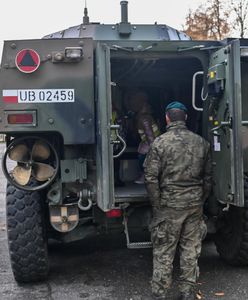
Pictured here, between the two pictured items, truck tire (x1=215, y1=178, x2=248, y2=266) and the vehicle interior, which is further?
the vehicle interior

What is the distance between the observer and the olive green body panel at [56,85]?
432 cm

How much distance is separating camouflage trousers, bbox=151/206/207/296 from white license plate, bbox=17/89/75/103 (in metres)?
1.24

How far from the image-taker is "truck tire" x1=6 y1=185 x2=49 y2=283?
468 centimetres

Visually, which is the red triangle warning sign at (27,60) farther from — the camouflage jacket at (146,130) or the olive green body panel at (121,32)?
the camouflage jacket at (146,130)

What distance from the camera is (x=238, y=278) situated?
16.2 feet

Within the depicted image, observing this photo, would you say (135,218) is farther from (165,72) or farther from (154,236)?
(165,72)

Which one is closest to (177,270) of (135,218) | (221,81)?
(135,218)

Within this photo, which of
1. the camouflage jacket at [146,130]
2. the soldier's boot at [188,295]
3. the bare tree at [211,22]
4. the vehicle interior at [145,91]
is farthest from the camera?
the bare tree at [211,22]

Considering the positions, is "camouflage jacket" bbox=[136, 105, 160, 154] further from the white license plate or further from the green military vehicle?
the white license plate

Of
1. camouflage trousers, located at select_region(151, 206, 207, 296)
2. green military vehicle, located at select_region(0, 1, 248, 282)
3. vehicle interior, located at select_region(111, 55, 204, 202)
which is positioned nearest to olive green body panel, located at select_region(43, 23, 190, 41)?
vehicle interior, located at select_region(111, 55, 204, 202)

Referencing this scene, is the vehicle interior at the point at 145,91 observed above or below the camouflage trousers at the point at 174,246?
above

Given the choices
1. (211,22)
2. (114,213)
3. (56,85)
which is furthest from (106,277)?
(211,22)

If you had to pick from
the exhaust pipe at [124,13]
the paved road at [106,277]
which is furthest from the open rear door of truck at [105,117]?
the exhaust pipe at [124,13]

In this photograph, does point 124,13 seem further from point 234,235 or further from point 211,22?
point 211,22
